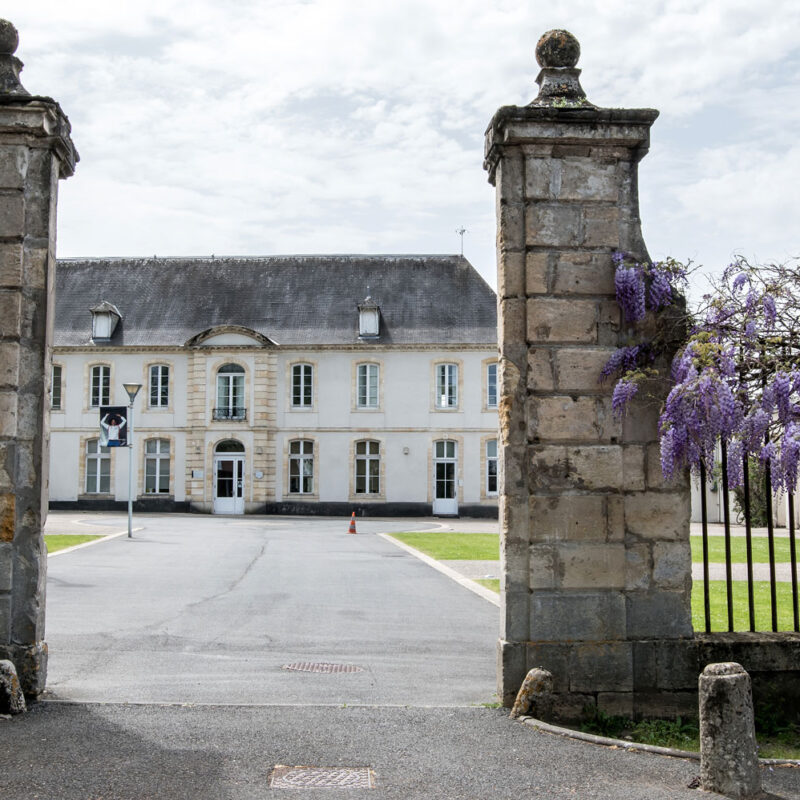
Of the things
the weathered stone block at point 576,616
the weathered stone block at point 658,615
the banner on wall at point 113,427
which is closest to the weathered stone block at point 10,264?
the weathered stone block at point 576,616

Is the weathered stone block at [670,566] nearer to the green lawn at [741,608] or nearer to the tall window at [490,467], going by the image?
the green lawn at [741,608]

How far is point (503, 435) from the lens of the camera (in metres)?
5.88

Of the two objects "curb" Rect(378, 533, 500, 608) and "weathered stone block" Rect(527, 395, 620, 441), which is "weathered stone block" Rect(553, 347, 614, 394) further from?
"curb" Rect(378, 533, 500, 608)

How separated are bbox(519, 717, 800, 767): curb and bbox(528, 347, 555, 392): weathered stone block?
1949 mm

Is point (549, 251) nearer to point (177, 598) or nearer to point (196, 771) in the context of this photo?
point (196, 771)

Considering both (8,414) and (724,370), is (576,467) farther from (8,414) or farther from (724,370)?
(8,414)

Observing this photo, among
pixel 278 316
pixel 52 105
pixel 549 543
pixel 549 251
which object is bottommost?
pixel 549 543

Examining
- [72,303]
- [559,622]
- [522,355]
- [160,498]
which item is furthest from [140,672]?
[72,303]

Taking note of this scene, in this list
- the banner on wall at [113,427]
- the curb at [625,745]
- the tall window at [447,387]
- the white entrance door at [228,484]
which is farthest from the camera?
the tall window at [447,387]

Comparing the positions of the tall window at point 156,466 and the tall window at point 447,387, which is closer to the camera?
the tall window at point 447,387

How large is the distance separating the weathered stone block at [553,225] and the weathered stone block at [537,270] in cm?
8

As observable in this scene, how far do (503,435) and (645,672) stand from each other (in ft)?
5.45

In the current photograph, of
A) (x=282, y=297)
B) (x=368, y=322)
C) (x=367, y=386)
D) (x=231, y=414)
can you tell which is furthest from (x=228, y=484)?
(x=368, y=322)

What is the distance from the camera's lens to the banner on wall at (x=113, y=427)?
22344 millimetres
